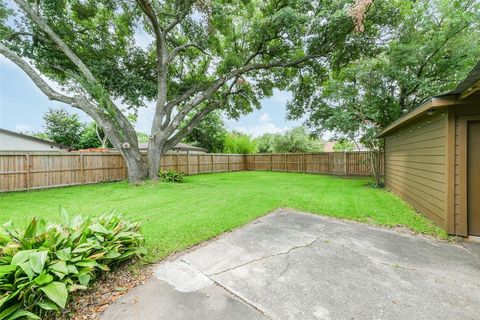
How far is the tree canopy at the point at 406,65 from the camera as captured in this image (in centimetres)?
746

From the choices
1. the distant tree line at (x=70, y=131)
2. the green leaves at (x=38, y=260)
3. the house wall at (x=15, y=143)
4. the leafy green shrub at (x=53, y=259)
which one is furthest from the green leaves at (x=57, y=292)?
the distant tree line at (x=70, y=131)

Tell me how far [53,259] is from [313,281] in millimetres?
2461

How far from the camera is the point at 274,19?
774 centimetres

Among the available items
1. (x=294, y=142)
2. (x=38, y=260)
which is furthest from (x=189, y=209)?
(x=294, y=142)

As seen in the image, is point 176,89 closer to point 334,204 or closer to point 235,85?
point 235,85

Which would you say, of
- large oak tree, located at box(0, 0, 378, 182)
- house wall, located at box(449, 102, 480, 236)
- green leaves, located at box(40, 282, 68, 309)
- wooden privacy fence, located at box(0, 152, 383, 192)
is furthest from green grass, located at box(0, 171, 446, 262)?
large oak tree, located at box(0, 0, 378, 182)

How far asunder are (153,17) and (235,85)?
5.10 m

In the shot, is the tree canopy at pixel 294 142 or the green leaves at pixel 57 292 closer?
the green leaves at pixel 57 292

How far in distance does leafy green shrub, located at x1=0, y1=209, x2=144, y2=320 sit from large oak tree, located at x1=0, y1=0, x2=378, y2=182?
6834mm

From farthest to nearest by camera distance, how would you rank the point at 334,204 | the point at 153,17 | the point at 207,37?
the point at 207,37 < the point at 153,17 < the point at 334,204

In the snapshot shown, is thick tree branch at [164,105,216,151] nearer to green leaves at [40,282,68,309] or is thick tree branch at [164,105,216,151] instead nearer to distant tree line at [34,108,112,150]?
green leaves at [40,282,68,309]

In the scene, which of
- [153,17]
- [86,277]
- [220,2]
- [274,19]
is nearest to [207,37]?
[220,2]

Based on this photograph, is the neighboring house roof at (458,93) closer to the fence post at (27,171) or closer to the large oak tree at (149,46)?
the large oak tree at (149,46)

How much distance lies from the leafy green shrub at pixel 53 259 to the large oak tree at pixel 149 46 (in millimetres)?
6834
